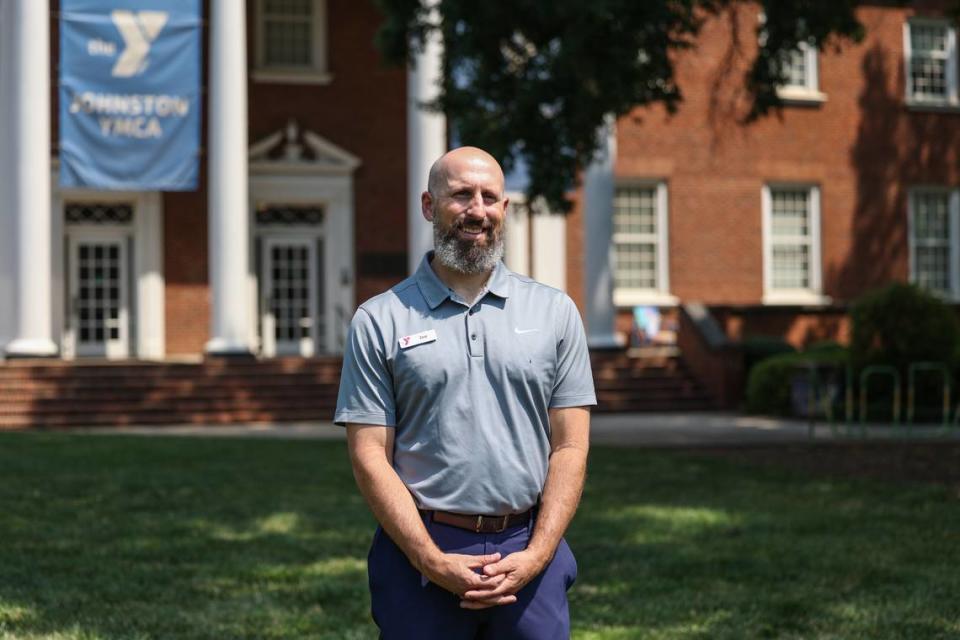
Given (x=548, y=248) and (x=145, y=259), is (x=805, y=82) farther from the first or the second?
(x=145, y=259)

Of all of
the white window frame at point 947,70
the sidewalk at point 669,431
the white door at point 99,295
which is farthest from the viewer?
the white window frame at point 947,70

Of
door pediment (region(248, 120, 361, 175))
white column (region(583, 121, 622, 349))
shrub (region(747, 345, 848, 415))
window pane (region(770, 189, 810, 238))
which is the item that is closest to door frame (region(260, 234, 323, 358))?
door pediment (region(248, 120, 361, 175))

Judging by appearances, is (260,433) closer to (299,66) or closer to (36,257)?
(36,257)

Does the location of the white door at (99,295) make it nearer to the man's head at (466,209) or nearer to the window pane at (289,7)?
the window pane at (289,7)

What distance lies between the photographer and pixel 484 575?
358cm

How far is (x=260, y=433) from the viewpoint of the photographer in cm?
1816

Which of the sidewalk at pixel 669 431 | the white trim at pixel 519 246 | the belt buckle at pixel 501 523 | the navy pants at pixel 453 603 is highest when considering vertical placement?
the white trim at pixel 519 246

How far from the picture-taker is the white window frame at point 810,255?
28.1 metres

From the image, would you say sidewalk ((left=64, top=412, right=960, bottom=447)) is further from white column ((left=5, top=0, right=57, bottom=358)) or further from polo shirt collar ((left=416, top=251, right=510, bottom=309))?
polo shirt collar ((left=416, top=251, right=510, bottom=309))

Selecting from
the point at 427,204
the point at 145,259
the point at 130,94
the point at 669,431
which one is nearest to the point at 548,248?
the point at 145,259

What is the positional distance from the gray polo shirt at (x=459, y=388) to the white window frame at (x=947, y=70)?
2750 centimetres

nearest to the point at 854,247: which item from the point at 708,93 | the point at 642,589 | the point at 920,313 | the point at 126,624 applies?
the point at 708,93

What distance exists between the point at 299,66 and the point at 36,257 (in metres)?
7.35

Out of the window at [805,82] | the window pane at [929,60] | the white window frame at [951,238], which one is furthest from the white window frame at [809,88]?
the white window frame at [951,238]
